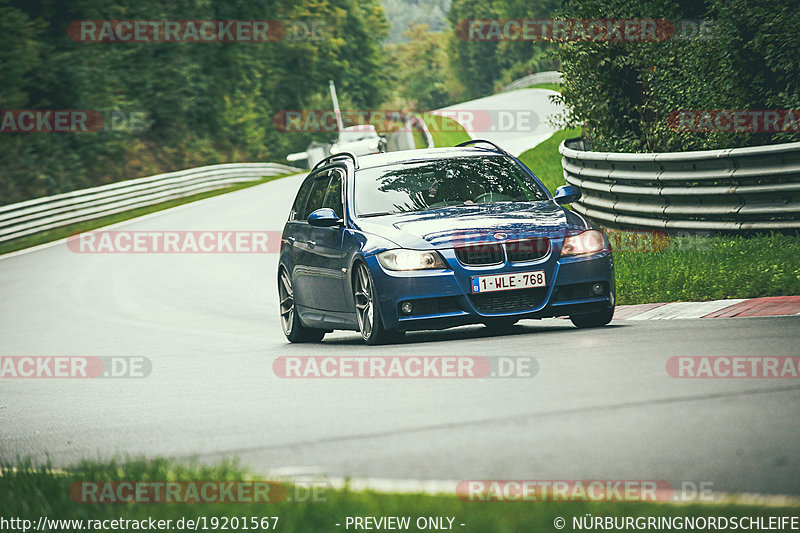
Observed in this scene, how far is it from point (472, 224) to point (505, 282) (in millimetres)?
664

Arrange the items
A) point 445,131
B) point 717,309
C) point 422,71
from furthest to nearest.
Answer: point 422,71 < point 445,131 < point 717,309

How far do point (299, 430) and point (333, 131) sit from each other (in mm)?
95479

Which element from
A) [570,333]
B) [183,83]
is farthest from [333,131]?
[570,333]

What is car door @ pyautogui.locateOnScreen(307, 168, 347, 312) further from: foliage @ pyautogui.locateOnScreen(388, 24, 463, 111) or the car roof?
foliage @ pyautogui.locateOnScreen(388, 24, 463, 111)

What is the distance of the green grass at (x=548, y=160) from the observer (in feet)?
85.5

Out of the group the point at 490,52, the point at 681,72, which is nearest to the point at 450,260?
the point at 681,72

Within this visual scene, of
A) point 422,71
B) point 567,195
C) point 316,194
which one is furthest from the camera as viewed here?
point 422,71

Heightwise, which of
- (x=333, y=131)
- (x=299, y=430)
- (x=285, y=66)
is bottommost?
(x=333, y=131)

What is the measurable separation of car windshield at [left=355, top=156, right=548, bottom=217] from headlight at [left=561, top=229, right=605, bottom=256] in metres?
1.14

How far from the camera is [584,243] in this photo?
32.9ft

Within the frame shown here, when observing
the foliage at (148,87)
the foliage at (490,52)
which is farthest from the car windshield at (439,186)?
the foliage at (490,52)

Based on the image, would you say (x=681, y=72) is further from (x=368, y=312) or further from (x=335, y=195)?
(x=368, y=312)

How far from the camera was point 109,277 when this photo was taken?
23703 mm

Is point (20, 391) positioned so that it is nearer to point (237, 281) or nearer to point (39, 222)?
point (237, 281)
